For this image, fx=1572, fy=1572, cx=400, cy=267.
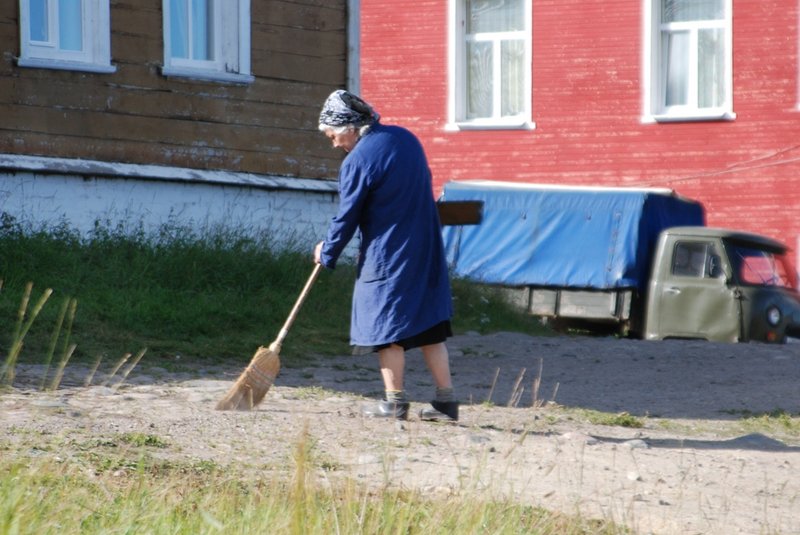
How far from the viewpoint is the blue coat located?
792 centimetres

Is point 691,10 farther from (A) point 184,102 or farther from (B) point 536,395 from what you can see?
(B) point 536,395

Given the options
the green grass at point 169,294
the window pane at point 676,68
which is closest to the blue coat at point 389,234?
the green grass at point 169,294

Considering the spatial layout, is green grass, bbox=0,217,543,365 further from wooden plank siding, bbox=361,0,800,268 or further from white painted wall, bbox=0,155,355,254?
wooden plank siding, bbox=361,0,800,268

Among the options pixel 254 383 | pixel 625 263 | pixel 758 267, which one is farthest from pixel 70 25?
pixel 758 267

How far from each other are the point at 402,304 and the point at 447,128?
52.6 ft

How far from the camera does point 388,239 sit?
7941 mm

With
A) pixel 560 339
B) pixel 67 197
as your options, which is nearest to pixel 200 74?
pixel 67 197

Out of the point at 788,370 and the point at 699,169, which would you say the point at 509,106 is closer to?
the point at 699,169

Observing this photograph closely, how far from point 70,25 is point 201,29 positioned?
5.20ft

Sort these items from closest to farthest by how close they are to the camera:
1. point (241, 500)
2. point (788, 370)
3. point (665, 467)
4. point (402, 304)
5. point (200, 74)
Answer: point (241, 500)
point (665, 467)
point (402, 304)
point (788, 370)
point (200, 74)

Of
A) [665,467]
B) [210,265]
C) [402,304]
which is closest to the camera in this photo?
[665,467]

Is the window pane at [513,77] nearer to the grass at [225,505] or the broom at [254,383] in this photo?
the broom at [254,383]

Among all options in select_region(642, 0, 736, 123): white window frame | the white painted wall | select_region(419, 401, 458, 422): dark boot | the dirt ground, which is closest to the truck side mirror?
the white painted wall

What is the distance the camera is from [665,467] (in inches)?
277
